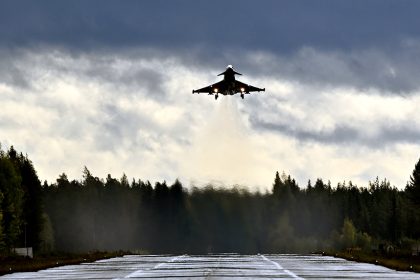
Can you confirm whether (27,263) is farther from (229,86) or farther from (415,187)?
(415,187)

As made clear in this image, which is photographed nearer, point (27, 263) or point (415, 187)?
point (27, 263)

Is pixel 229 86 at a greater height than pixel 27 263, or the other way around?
pixel 229 86

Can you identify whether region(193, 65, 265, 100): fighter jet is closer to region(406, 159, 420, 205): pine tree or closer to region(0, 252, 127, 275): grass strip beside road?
region(0, 252, 127, 275): grass strip beside road

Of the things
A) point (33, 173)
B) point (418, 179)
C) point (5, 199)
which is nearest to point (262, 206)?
point (418, 179)

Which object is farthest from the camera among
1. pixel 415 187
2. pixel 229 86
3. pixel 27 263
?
pixel 415 187

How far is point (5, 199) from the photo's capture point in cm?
12738

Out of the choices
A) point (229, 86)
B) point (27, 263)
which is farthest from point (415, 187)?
point (27, 263)

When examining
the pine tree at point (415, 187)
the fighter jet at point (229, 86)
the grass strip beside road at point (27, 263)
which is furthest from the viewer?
the pine tree at point (415, 187)

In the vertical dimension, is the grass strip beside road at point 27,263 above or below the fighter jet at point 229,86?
below

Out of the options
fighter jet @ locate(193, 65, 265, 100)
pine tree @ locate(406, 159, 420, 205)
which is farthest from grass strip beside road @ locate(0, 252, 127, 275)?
pine tree @ locate(406, 159, 420, 205)

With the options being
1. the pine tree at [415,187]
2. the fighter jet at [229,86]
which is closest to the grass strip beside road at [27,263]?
the fighter jet at [229,86]

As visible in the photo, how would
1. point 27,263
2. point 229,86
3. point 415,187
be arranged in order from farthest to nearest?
1. point 415,187
2. point 229,86
3. point 27,263

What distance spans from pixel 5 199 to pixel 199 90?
110 feet

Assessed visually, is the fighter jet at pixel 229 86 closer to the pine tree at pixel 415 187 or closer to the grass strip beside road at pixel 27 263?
the grass strip beside road at pixel 27 263
